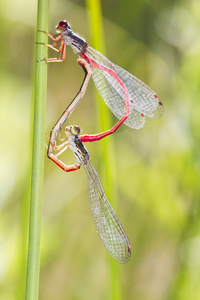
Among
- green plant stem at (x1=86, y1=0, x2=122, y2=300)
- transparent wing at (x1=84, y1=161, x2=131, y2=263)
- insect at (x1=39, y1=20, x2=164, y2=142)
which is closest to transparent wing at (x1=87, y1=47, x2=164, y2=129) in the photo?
insect at (x1=39, y1=20, x2=164, y2=142)

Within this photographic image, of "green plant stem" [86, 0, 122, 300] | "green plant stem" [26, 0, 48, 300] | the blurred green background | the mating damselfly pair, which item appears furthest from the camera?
the blurred green background

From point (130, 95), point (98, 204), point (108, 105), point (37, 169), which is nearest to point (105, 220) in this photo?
point (98, 204)

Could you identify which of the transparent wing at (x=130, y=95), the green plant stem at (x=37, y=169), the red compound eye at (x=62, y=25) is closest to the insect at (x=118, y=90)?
the transparent wing at (x=130, y=95)

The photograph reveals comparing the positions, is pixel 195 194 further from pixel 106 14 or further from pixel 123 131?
pixel 106 14

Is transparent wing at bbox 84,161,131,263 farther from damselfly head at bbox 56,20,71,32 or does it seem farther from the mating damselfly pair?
damselfly head at bbox 56,20,71,32

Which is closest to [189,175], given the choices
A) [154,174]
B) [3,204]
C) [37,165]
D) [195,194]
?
[195,194]

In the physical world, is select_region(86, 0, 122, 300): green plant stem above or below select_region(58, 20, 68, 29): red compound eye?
below
